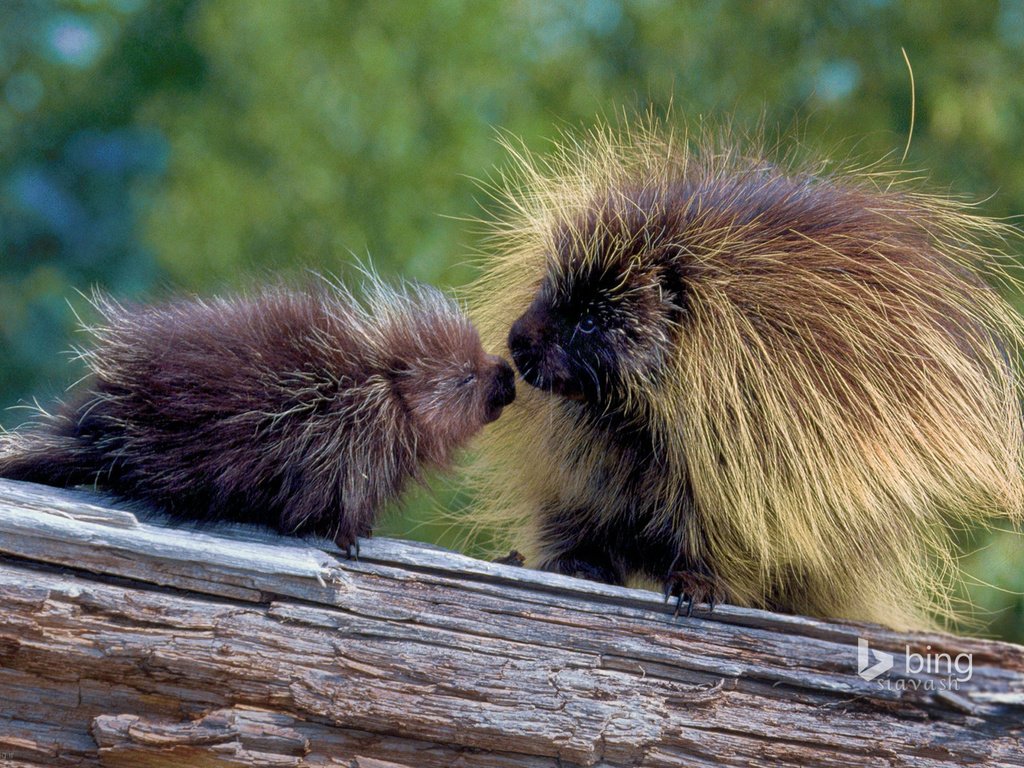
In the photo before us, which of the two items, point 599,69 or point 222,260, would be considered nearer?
point 222,260

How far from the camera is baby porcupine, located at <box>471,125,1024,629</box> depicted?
6.79ft

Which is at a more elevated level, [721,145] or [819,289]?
[721,145]

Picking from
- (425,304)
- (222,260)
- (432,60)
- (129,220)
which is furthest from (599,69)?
(425,304)

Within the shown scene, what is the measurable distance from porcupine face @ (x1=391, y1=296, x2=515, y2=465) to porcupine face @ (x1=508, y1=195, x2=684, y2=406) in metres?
0.09

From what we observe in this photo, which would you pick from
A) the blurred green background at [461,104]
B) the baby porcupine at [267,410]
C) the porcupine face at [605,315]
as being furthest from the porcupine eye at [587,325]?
the blurred green background at [461,104]

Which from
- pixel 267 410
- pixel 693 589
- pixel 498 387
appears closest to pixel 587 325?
pixel 498 387

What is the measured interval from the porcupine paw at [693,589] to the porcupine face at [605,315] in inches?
15.9

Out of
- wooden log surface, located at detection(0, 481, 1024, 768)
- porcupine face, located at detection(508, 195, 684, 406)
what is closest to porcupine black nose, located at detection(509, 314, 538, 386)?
porcupine face, located at detection(508, 195, 684, 406)

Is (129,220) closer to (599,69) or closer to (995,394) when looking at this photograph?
(599,69)

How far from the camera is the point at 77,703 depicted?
71.9 inches

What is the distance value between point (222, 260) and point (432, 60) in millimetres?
1588

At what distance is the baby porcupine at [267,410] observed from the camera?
1892 millimetres

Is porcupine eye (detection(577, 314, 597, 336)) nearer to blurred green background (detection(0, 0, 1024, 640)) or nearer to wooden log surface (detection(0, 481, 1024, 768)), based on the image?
wooden log surface (detection(0, 481, 1024, 768))

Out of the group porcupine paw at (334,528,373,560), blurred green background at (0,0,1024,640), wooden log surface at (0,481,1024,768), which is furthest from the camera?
blurred green background at (0,0,1024,640)
